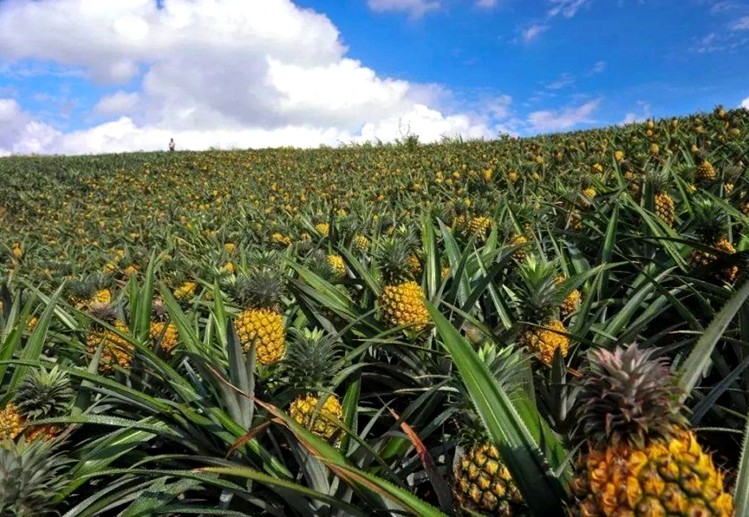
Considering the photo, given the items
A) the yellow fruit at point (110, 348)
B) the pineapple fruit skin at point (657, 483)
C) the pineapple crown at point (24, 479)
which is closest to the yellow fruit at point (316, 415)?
the pineapple crown at point (24, 479)

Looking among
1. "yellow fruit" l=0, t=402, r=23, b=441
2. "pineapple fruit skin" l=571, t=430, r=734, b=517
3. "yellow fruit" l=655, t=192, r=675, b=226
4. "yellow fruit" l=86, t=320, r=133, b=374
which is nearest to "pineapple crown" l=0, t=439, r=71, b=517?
"yellow fruit" l=0, t=402, r=23, b=441

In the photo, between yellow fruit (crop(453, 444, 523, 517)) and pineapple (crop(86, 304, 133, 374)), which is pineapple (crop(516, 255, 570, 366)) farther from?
pineapple (crop(86, 304, 133, 374))

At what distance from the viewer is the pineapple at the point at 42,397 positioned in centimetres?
177

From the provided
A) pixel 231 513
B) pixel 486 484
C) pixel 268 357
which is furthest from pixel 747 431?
pixel 268 357

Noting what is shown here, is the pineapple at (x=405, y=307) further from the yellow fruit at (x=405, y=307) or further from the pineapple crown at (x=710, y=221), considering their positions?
the pineapple crown at (x=710, y=221)

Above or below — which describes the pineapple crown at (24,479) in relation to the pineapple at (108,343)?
below

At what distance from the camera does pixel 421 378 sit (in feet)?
6.46

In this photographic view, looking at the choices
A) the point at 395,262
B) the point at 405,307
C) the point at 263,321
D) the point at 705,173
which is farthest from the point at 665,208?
the point at 263,321

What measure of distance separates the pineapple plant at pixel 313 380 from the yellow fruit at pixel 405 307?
1.21ft

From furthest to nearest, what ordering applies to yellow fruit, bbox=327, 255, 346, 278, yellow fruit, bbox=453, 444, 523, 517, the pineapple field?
yellow fruit, bbox=327, 255, 346, 278 → yellow fruit, bbox=453, 444, 523, 517 → the pineapple field

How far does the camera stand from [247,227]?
21.5ft

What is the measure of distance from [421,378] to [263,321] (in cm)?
65

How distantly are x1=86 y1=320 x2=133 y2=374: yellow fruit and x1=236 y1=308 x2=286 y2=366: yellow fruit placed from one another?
504 millimetres

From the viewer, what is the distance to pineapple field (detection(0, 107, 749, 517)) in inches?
37.2
